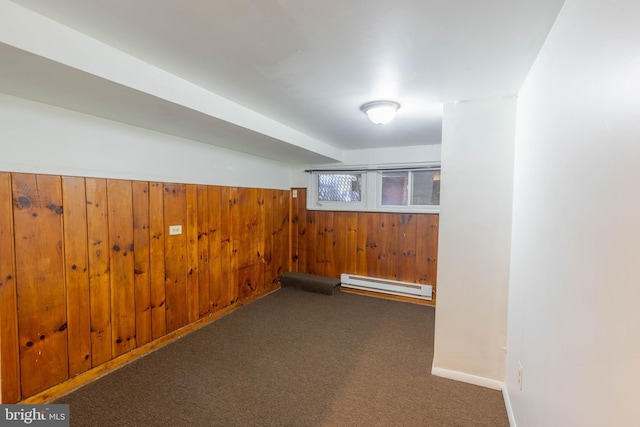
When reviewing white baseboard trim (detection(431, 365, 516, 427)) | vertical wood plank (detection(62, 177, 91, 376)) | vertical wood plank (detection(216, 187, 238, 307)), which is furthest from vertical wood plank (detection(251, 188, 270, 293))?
white baseboard trim (detection(431, 365, 516, 427))

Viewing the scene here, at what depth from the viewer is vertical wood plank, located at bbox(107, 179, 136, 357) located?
7.36 ft

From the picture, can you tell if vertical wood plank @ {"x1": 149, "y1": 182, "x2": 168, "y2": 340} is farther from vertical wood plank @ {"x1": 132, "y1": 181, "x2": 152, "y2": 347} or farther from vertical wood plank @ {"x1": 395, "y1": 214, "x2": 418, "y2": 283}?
vertical wood plank @ {"x1": 395, "y1": 214, "x2": 418, "y2": 283}

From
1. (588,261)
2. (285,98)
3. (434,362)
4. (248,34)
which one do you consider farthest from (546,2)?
(434,362)

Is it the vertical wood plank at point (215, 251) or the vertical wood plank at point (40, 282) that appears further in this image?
the vertical wood plank at point (215, 251)

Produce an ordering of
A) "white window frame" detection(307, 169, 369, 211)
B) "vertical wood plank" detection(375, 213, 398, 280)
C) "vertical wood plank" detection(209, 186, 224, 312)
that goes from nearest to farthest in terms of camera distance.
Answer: "vertical wood plank" detection(209, 186, 224, 312), "vertical wood plank" detection(375, 213, 398, 280), "white window frame" detection(307, 169, 369, 211)

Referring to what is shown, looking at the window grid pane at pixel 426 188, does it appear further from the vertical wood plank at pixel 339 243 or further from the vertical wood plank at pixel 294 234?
the vertical wood plank at pixel 294 234

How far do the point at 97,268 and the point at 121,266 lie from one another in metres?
0.17

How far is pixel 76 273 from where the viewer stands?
2023 millimetres

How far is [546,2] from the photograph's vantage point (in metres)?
1.07

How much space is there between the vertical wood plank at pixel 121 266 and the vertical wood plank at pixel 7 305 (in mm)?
557

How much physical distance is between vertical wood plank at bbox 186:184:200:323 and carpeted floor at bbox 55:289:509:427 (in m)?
0.25

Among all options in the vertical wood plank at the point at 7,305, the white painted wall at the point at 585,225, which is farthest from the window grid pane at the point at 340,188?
the vertical wood plank at the point at 7,305

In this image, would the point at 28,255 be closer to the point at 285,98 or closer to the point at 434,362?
the point at 285,98

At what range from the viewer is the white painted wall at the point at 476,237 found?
78.2 inches
